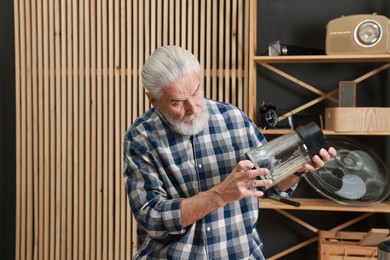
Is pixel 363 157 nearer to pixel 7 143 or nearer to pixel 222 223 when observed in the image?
pixel 222 223

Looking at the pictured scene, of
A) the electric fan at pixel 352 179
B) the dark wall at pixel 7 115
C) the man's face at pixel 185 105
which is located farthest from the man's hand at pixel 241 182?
the dark wall at pixel 7 115

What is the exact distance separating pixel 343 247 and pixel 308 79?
112 centimetres

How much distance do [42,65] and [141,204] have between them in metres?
2.17

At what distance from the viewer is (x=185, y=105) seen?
1.65 metres

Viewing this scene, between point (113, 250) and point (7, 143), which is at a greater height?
point (7, 143)

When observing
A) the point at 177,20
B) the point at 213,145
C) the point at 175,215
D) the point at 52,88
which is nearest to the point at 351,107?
the point at 177,20

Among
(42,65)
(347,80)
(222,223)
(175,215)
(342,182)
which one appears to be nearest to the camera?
(175,215)

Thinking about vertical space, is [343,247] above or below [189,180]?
below

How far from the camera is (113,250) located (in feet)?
11.4

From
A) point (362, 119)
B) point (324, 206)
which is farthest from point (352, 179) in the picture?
point (362, 119)

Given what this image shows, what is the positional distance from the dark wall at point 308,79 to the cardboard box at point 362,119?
14.0 inches

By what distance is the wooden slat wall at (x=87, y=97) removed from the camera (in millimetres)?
3338

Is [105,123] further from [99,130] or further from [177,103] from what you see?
[177,103]

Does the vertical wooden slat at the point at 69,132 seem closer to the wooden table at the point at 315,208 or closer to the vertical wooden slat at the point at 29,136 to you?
the vertical wooden slat at the point at 29,136
